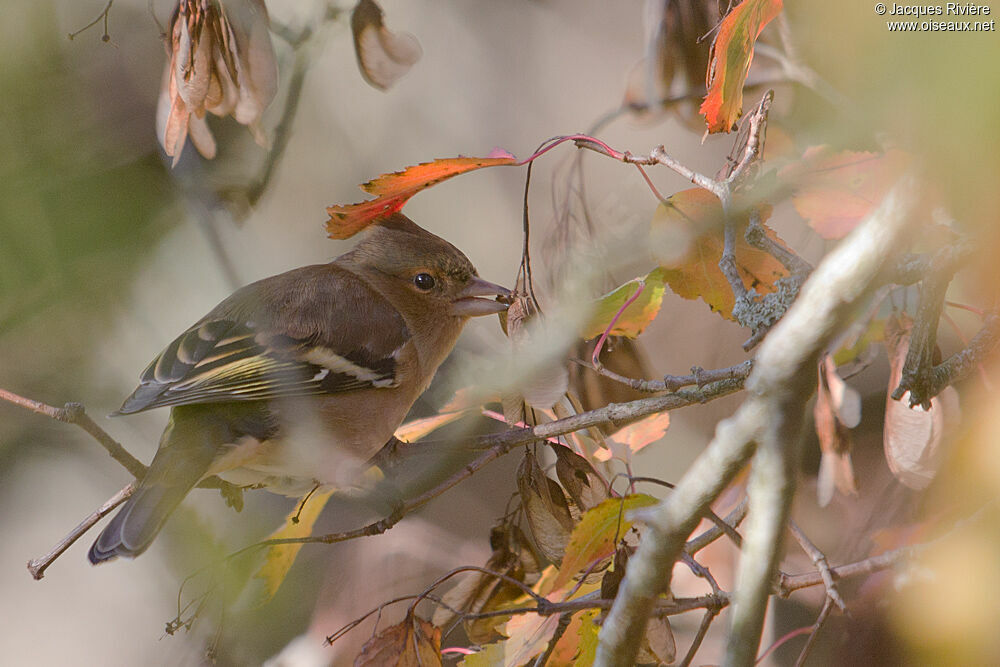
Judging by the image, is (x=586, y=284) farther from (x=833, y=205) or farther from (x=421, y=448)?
(x=421, y=448)

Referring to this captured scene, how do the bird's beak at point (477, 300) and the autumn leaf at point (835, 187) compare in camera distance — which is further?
the bird's beak at point (477, 300)

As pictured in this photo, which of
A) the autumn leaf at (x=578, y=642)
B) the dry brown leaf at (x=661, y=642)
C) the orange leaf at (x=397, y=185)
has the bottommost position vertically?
the dry brown leaf at (x=661, y=642)

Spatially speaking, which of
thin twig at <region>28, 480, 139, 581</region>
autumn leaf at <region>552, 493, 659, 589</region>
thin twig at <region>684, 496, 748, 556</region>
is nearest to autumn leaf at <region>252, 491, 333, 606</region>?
thin twig at <region>28, 480, 139, 581</region>

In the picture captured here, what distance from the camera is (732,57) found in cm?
53

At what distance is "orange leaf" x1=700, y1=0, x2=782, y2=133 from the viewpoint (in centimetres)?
50

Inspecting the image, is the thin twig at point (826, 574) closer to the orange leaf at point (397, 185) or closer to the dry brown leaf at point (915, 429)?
the dry brown leaf at point (915, 429)

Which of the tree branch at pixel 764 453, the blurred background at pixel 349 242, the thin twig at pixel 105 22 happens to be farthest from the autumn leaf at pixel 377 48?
the tree branch at pixel 764 453

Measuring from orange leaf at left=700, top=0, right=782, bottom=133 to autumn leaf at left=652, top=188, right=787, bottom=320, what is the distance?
83 millimetres

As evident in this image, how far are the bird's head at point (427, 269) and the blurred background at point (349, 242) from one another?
0.14ft

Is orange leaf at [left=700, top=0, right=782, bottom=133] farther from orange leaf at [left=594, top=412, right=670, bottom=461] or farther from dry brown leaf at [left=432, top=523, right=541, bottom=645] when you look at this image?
dry brown leaf at [left=432, top=523, right=541, bottom=645]

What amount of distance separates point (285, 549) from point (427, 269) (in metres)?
0.45

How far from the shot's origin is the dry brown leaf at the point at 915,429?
67 centimetres

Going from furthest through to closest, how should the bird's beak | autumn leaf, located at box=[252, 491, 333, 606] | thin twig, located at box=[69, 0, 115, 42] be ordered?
1. the bird's beak
2. autumn leaf, located at box=[252, 491, 333, 606]
3. thin twig, located at box=[69, 0, 115, 42]

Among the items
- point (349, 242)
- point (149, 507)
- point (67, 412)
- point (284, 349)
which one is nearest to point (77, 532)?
point (149, 507)
